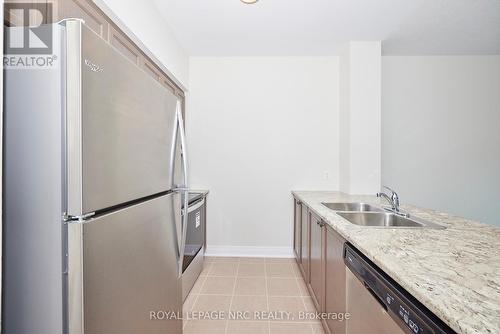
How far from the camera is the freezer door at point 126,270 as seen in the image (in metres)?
0.67

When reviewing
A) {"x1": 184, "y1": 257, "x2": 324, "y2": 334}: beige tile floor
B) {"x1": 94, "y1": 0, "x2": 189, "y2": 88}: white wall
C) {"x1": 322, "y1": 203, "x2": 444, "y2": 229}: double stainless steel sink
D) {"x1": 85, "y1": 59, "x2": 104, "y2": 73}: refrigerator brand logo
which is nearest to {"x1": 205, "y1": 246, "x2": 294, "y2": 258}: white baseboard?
{"x1": 184, "y1": 257, "x2": 324, "y2": 334}: beige tile floor

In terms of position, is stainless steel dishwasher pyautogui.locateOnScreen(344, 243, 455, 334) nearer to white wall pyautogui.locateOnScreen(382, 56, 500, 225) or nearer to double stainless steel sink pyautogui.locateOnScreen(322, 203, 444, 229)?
double stainless steel sink pyautogui.locateOnScreen(322, 203, 444, 229)

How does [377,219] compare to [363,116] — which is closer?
[377,219]

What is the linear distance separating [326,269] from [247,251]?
Result: 1726 millimetres

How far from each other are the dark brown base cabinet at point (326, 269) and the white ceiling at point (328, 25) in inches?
76.6

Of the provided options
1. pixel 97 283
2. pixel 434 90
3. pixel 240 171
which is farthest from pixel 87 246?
pixel 434 90

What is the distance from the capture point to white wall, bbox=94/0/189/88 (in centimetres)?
160

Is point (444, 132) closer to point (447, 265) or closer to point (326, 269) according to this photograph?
point (326, 269)

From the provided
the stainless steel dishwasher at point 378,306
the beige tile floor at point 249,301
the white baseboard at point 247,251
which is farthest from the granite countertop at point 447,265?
the white baseboard at point 247,251

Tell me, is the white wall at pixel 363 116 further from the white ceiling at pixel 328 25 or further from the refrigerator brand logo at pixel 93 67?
the refrigerator brand logo at pixel 93 67

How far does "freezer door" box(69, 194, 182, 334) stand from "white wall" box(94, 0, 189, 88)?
4.38 ft

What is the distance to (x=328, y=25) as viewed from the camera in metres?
2.44

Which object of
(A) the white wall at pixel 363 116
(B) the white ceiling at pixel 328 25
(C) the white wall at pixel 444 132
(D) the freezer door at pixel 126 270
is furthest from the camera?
(C) the white wall at pixel 444 132

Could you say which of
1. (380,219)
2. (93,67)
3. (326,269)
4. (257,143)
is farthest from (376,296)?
(257,143)
